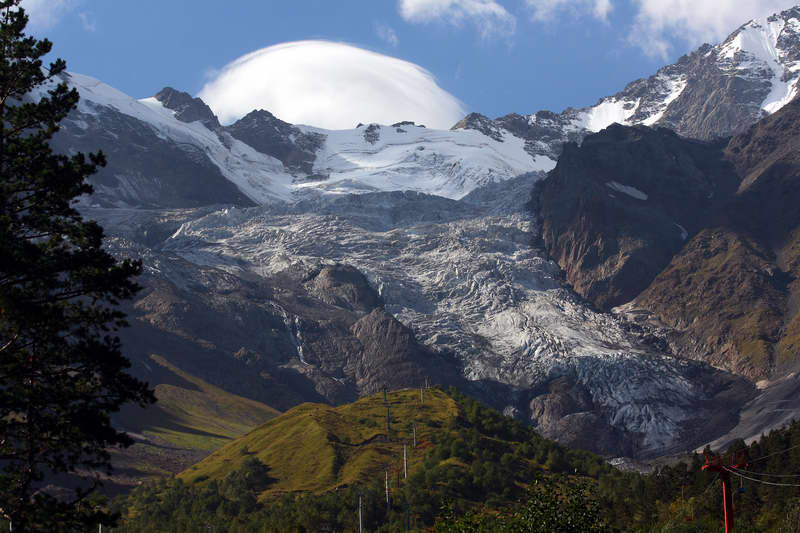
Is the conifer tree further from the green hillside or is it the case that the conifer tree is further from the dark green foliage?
the green hillside

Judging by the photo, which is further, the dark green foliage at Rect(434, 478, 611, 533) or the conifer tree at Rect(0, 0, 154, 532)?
the dark green foliage at Rect(434, 478, 611, 533)

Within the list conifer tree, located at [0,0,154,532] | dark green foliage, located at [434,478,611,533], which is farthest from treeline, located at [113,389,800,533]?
conifer tree, located at [0,0,154,532]

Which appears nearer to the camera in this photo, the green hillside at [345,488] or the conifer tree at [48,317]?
the conifer tree at [48,317]

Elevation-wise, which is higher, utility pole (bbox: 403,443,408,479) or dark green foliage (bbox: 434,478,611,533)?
utility pole (bbox: 403,443,408,479)

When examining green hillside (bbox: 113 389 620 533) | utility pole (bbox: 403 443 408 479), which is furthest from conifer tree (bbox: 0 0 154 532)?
utility pole (bbox: 403 443 408 479)

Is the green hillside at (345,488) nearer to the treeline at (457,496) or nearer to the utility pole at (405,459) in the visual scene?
the treeline at (457,496)

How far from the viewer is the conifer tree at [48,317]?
44125mm

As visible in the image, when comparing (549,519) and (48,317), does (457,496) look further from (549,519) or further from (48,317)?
(48,317)

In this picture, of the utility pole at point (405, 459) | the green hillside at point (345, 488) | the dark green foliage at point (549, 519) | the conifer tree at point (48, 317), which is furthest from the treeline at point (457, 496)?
the conifer tree at point (48, 317)

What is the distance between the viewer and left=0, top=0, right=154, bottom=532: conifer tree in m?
44.1

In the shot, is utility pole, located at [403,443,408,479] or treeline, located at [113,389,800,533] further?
utility pole, located at [403,443,408,479]

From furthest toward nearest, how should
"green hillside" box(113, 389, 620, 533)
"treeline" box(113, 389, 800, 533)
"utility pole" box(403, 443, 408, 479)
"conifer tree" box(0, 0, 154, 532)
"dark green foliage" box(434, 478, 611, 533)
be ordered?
1. "utility pole" box(403, 443, 408, 479)
2. "green hillside" box(113, 389, 620, 533)
3. "treeline" box(113, 389, 800, 533)
4. "dark green foliage" box(434, 478, 611, 533)
5. "conifer tree" box(0, 0, 154, 532)

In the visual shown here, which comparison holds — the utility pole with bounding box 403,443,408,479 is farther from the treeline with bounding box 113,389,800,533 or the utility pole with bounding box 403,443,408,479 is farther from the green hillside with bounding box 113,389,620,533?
the treeline with bounding box 113,389,800,533

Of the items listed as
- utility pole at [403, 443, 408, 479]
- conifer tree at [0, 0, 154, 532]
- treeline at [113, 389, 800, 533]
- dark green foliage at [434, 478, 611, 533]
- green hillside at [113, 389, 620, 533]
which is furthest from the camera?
utility pole at [403, 443, 408, 479]
